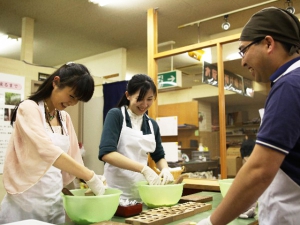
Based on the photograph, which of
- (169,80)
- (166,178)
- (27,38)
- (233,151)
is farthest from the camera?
(233,151)

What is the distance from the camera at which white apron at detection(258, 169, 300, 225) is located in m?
0.95

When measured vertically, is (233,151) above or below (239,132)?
below

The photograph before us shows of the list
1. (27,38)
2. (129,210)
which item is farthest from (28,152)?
(27,38)

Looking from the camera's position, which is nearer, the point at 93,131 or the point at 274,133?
the point at 274,133

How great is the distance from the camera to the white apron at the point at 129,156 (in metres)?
2.01

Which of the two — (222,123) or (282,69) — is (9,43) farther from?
(282,69)

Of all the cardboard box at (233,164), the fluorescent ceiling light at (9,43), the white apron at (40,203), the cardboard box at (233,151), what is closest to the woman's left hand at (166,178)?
the white apron at (40,203)

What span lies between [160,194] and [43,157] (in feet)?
2.07

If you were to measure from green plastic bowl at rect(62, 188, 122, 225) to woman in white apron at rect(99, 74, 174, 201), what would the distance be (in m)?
0.54

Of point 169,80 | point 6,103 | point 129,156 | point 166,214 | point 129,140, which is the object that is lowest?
point 166,214

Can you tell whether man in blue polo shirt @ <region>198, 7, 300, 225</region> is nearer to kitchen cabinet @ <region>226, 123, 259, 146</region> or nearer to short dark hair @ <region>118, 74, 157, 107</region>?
short dark hair @ <region>118, 74, 157, 107</region>

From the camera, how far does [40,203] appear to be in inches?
60.7

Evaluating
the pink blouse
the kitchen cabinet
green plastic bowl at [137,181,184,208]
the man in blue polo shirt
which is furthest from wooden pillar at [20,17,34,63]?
the kitchen cabinet

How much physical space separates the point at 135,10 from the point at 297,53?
11.1 feet
